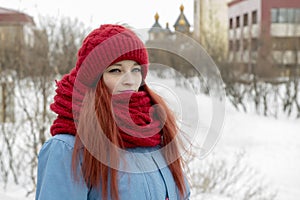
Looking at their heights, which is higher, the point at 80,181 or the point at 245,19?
the point at 245,19

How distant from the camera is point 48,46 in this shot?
707 centimetres

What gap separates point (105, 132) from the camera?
1.49 metres

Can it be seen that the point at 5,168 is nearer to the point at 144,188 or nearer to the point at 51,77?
the point at 51,77

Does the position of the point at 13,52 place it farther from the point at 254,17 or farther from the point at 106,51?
the point at 254,17

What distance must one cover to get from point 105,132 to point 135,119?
4.2 inches

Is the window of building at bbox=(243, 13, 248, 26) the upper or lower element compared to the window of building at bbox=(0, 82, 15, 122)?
upper

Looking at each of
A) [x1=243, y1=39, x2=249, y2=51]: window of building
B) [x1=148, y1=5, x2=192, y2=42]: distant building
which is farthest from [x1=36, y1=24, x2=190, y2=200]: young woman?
[x1=243, y1=39, x2=249, y2=51]: window of building

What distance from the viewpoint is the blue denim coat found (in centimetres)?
143

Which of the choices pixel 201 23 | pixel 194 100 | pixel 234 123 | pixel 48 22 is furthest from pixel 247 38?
pixel 194 100

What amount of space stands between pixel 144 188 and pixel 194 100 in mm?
326

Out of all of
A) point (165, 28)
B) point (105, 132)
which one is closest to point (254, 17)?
point (165, 28)

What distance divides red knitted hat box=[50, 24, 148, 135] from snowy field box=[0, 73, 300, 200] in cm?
419

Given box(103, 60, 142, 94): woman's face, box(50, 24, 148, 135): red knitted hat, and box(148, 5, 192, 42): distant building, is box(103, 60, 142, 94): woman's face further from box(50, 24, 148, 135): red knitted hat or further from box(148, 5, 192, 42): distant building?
box(148, 5, 192, 42): distant building

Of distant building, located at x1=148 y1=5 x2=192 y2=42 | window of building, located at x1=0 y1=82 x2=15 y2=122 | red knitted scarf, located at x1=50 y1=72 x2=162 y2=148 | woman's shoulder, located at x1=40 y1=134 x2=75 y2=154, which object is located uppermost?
distant building, located at x1=148 y1=5 x2=192 y2=42
